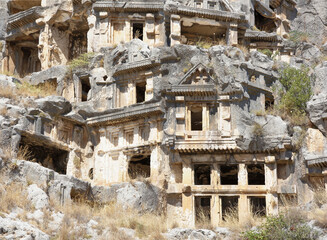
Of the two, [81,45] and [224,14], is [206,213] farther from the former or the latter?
[81,45]

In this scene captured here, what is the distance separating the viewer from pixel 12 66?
38.4 meters

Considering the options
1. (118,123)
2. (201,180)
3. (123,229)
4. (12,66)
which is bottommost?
(123,229)

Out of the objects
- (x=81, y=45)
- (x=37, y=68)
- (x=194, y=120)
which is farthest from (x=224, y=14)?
(x=37, y=68)

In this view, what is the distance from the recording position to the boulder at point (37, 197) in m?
23.0

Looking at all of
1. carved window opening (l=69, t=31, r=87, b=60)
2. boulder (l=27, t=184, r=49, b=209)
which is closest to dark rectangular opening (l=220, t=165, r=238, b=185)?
boulder (l=27, t=184, r=49, b=209)

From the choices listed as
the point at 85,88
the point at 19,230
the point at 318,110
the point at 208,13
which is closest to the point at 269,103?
the point at 318,110

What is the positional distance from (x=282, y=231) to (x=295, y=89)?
1084 cm

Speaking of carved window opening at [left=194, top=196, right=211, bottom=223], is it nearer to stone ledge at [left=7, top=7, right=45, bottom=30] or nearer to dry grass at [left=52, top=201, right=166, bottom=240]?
dry grass at [left=52, top=201, right=166, bottom=240]

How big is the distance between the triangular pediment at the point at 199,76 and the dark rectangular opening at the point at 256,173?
4.73 metres

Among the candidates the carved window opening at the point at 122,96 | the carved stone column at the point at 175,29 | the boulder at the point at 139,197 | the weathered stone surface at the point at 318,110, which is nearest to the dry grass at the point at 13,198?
the boulder at the point at 139,197

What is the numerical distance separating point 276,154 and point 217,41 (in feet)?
31.8

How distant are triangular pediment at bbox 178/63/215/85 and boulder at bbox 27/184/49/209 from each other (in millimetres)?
9127

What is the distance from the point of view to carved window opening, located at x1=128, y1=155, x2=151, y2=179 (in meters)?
30.7

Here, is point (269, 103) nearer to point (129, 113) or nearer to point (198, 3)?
point (129, 113)
